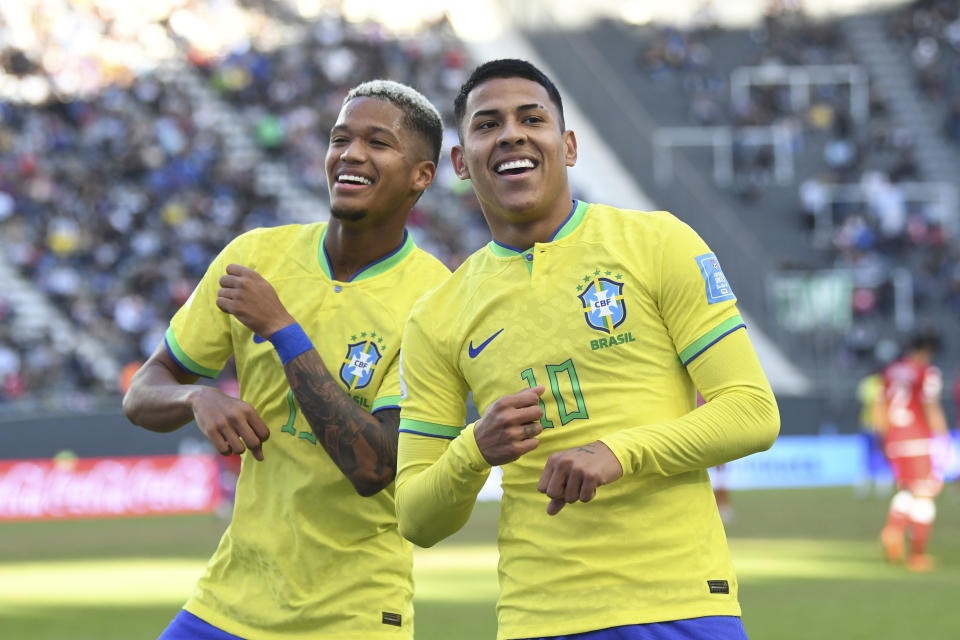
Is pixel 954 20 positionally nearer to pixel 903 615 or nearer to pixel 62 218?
pixel 62 218

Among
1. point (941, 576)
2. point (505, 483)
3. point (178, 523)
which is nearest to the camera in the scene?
point (505, 483)

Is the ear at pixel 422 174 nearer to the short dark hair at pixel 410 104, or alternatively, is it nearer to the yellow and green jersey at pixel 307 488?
the short dark hair at pixel 410 104

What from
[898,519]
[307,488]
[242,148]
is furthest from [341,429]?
[242,148]

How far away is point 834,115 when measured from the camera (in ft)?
108

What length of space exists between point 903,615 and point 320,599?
7149 millimetres

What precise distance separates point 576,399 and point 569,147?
0.83 metres

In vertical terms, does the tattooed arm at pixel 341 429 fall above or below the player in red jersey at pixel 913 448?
below

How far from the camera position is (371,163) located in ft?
14.5

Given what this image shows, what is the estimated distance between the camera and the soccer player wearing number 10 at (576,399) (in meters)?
3.26

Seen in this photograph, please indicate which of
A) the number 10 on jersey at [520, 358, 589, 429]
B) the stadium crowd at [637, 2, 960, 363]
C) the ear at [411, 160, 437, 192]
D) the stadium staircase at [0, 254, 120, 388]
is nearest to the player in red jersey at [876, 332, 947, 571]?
the ear at [411, 160, 437, 192]

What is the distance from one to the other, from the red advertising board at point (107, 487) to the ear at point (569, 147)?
56.3ft

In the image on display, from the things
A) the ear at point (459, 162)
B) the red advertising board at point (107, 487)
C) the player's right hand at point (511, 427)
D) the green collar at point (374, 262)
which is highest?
the red advertising board at point (107, 487)

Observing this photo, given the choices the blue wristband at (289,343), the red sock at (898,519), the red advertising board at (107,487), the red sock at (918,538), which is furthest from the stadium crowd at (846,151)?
the blue wristband at (289,343)

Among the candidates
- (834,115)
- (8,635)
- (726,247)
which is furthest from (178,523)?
(834,115)
